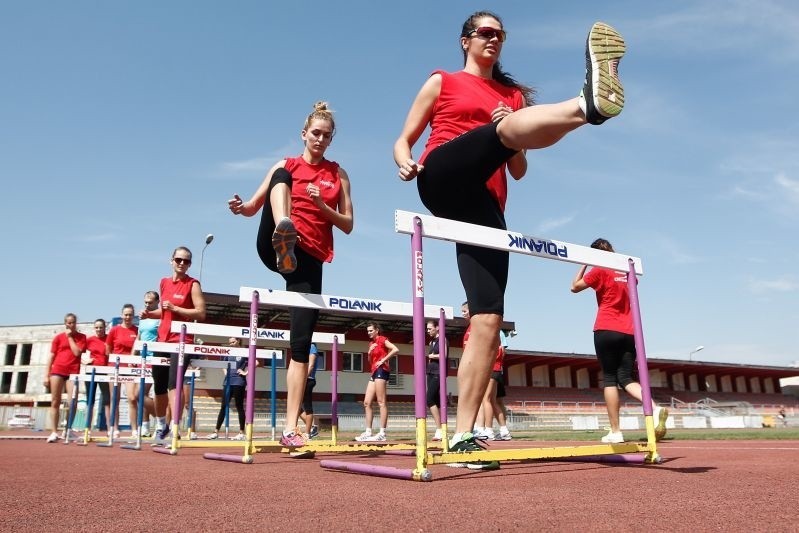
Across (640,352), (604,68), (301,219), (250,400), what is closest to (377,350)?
(301,219)

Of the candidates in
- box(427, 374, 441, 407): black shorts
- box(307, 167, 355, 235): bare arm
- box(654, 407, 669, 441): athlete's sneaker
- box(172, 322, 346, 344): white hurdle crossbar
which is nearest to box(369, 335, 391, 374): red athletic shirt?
box(427, 374, 441, 407): black shorts

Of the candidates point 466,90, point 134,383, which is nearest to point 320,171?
point 466,90

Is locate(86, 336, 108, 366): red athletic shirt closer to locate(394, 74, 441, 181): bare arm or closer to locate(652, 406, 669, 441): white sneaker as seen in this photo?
locate(394, 74, 441, 181): bare arm

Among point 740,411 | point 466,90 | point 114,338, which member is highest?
point 466,90

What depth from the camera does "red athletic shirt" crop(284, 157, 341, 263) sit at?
183 inches

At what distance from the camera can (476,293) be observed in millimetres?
3033

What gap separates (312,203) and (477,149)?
2215mm

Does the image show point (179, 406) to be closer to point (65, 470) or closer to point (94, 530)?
point (65, 470)

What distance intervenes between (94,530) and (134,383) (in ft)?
28.2

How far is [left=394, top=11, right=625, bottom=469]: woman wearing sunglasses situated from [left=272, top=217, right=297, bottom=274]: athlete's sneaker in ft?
3.55

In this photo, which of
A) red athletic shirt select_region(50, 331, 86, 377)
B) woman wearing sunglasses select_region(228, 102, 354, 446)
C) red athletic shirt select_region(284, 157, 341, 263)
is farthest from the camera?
red athletic shirt select_region(50, 331, 86, 377)

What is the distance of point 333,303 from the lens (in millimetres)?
4371

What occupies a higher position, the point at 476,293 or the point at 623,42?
the point at 623,42

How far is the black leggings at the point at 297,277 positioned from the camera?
175 inches
